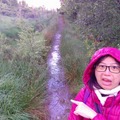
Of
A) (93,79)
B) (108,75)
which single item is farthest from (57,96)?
(108,75)

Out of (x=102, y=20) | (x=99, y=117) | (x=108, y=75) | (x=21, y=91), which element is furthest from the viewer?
(x=102, y=20)

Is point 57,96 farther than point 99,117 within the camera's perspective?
Yes

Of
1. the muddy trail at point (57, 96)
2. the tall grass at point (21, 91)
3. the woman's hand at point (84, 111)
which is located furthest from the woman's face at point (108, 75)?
the muddy trail at point (57, 96)

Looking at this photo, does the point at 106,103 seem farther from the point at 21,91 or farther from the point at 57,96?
the point at 57,96

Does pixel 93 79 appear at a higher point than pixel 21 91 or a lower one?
higher

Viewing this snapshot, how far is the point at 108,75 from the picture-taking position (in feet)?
5.41

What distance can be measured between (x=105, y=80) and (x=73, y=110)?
0.29 metres

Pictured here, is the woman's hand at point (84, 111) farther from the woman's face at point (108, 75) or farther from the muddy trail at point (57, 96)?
the muddy trail at point (57, 96)

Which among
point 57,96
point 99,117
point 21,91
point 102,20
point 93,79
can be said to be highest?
point 102,20

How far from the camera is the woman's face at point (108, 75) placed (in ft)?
5.37

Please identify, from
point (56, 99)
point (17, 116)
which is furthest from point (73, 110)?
point (56, 99)

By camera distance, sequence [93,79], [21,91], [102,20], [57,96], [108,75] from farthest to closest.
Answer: [57,96], [102,20], [21,91], [93,79], [108,75]

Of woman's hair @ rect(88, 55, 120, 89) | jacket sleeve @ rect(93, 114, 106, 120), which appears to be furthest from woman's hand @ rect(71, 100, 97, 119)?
woman's hair @ rect(88, 55, 120, 89)

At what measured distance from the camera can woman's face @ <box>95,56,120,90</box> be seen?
1638 millimetres
